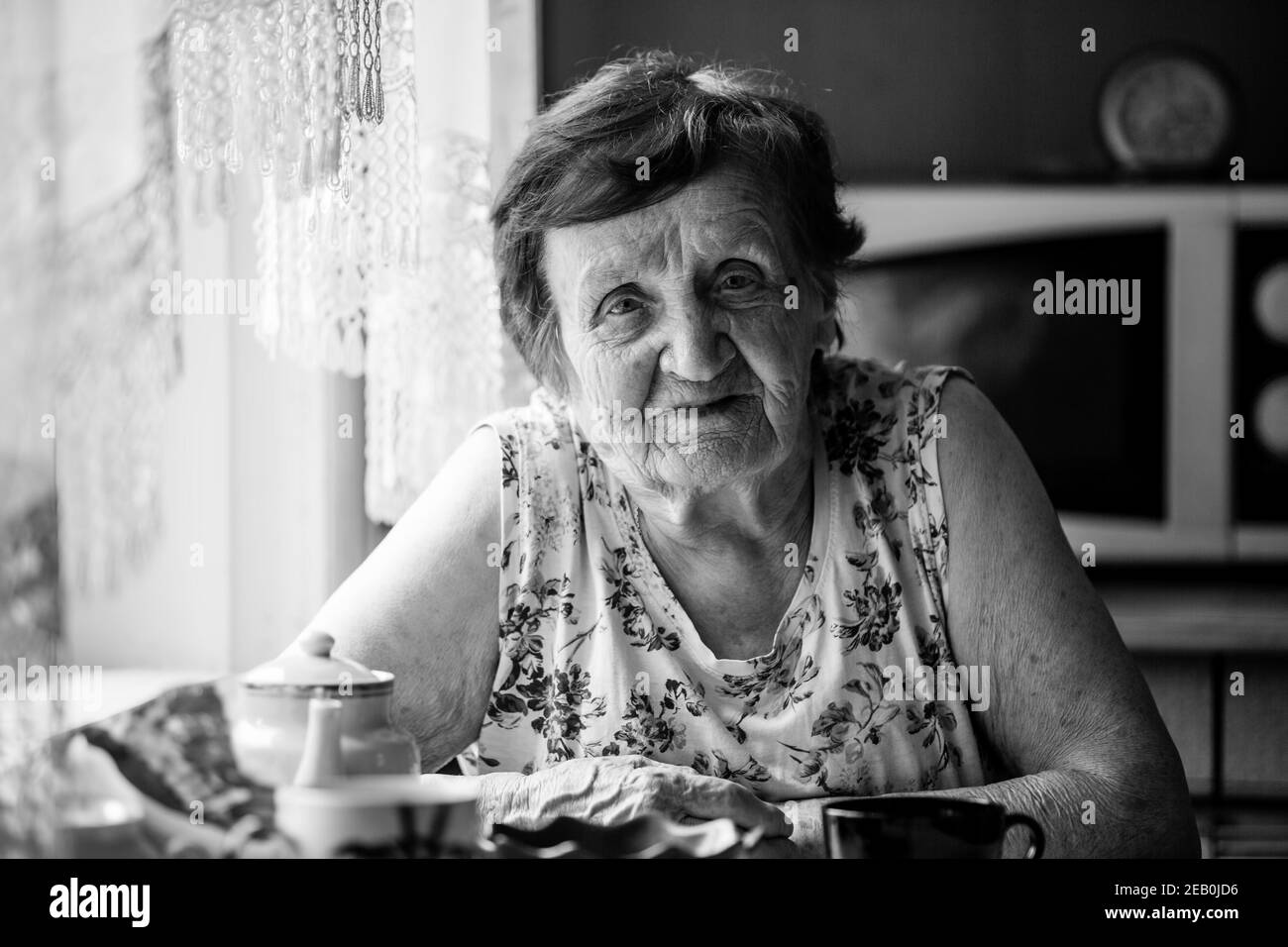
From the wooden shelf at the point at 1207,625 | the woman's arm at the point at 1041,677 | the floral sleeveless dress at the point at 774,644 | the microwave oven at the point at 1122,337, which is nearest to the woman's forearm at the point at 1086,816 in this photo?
the woman's arm at the point at 1041,677

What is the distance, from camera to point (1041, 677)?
0.98 meters

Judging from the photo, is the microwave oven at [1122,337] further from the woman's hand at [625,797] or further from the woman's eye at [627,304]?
the woman's hand at [625,797]

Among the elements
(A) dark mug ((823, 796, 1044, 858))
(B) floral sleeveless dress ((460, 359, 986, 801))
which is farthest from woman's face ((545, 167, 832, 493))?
Answer: (A) dark mug ((823, 796, 1044, 858))

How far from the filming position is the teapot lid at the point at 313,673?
650mm

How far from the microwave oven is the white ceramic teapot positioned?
4.73 feet

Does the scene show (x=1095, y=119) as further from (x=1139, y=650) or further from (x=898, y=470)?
(x=898, y=470)

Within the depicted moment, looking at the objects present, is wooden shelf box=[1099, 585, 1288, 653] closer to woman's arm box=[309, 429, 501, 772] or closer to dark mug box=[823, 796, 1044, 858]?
woman's arm box=[309, 429, 501, 772]

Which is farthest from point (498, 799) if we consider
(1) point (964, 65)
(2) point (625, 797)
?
(1) point (964, 65)

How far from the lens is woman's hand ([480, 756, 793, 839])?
0.81 metres

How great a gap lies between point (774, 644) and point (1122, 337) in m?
1.24

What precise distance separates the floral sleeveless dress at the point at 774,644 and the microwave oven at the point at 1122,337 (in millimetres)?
917
